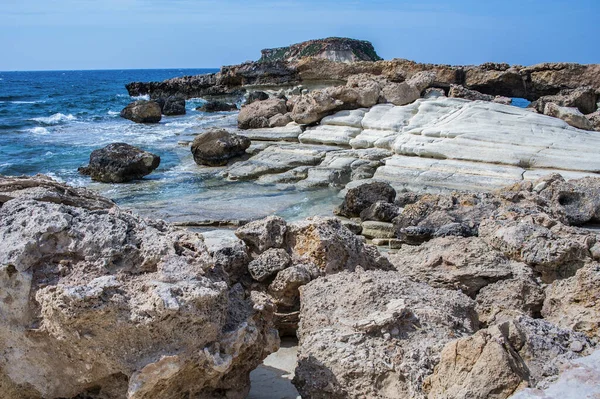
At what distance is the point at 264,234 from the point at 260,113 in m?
14.5

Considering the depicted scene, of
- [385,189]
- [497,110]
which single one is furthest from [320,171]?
[497,110]

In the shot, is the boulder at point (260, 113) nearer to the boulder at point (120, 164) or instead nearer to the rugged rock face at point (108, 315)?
the boulder at point (120, 164)

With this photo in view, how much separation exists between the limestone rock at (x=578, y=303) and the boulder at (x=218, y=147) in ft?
38.7

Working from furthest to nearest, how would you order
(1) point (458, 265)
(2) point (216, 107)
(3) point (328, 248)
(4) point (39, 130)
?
(2) point (216, 107) → (4) point (39, 130) → (1) point (458, 265) → (3) point (328, 248)

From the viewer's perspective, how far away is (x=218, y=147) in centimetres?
1549

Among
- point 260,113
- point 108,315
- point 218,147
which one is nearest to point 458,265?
point 108,315

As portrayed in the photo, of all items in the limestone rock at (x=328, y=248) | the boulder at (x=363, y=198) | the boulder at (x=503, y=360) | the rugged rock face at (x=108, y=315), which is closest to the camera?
the boulder at (x=503, y=360)

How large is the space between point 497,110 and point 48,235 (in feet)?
43.2

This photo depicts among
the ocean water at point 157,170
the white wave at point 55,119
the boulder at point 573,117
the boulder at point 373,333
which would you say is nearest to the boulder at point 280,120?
the ocean water at point 157,170

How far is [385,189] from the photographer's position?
10625 mm

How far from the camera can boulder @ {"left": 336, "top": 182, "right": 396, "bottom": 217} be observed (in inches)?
404

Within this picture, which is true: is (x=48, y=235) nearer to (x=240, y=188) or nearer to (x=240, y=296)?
(x=240, y=296)

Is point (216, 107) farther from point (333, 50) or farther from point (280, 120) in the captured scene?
point (333, 50)

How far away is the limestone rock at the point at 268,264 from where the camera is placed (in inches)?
184
